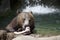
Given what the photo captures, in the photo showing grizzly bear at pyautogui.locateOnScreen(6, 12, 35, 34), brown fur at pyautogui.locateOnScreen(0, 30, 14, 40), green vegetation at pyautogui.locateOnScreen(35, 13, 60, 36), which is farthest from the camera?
green vegetation at pyautogui.locateOnScreen(35, 13, 60, 36)

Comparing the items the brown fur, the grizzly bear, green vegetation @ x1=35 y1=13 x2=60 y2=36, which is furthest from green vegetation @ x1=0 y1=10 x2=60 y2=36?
the brown fur

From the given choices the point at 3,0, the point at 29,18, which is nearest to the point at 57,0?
the point at 3,0

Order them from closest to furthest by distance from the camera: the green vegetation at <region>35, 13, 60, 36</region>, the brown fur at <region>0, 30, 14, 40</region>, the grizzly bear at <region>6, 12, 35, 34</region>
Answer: the brown fur at <region>0, 30, 14, 40</region> < the grizzly bear at <region>6, 12, 35, 34</region> < the green vegetation at <region>35, 13, 60, 36</region>

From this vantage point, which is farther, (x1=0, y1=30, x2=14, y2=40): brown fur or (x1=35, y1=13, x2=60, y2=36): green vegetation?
(x1=35, y1=13, x2=60, y2=36): green vegetation

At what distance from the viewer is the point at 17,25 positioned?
5.53 meters

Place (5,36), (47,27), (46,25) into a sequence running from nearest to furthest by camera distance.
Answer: (5,36) < (47,27) < (46,25)

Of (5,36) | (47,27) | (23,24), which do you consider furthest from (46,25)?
(5,36)

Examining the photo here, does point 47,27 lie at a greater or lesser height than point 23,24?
lesser

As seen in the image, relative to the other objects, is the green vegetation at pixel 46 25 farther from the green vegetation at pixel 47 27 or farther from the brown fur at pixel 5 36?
the brown fur at pixel 5 36

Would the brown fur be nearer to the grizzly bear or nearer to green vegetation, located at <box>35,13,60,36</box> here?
the grizzly bear

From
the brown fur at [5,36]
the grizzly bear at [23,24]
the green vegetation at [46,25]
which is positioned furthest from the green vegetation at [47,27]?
the brown fur at [5,36]

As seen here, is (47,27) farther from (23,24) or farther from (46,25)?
(23,24)

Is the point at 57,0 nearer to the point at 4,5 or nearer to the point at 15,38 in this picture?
the point at 4,5

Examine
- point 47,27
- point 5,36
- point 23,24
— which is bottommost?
point 47,27
